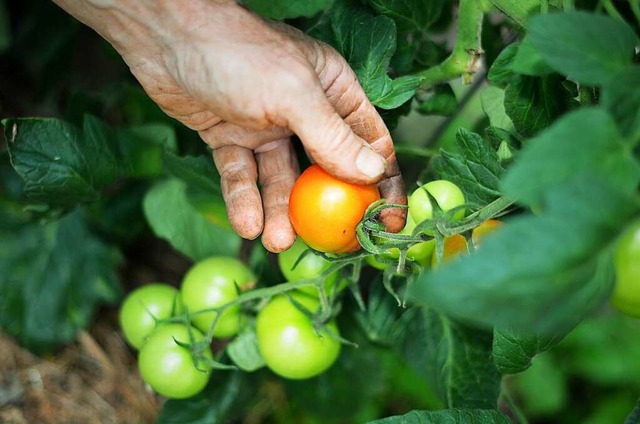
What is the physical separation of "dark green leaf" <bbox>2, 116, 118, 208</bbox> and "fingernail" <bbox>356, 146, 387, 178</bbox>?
42 cm

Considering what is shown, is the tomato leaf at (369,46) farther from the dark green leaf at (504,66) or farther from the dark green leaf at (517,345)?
the dark green leaf at (517,345)

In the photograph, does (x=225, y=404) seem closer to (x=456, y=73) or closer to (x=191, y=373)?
(x=191, y=373)

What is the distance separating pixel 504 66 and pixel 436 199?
0.54 ft

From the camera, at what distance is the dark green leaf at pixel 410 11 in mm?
808

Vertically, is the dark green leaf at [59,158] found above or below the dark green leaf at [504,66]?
below

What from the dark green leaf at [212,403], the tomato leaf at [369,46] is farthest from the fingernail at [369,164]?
the dark green leaf at [212,403]

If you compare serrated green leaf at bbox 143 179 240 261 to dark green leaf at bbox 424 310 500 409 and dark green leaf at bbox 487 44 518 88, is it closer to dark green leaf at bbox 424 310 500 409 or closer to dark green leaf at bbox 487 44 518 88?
dark green leaf at bbox 424 310 500 409

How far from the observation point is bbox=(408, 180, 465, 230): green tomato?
71 centimetres

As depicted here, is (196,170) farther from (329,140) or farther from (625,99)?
(625,99)

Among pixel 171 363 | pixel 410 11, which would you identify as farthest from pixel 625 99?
pixel 171 363

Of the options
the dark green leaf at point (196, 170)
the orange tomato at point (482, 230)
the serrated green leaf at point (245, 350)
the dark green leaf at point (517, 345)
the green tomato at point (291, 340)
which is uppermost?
the orange tomato at point (482, 230)

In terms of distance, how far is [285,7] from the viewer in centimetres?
69

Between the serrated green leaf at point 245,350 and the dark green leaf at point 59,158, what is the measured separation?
288 mm

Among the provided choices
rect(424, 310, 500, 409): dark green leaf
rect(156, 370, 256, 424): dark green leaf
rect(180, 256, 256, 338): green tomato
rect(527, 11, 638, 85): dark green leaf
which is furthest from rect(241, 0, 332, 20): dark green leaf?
rect(156, 370, 256, 424): dark green leaf
